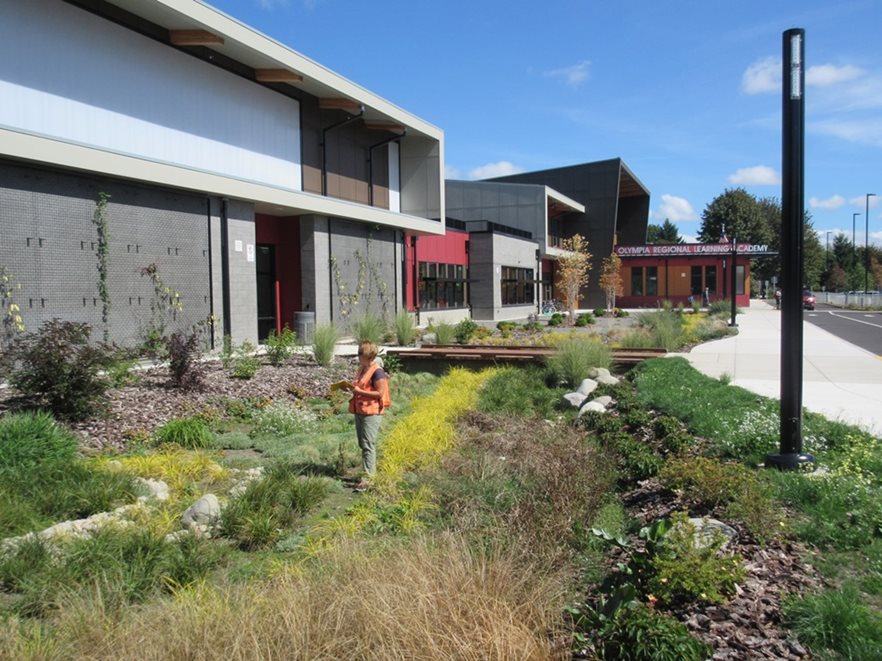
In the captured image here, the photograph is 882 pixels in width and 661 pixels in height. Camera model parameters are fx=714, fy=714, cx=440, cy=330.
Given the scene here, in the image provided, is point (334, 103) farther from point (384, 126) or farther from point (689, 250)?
point (689, 250)

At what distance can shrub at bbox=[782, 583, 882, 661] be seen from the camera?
3.21 m

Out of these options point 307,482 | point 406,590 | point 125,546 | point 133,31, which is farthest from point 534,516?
point 133,31

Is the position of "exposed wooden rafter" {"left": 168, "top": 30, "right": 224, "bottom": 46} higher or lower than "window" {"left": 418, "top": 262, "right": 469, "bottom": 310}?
higher

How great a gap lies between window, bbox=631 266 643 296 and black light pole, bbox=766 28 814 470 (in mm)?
52194

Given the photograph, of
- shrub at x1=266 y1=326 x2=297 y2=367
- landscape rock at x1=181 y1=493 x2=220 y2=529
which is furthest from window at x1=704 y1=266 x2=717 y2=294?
landscape rock at x1=181 y1=493 x2=220 y2=529

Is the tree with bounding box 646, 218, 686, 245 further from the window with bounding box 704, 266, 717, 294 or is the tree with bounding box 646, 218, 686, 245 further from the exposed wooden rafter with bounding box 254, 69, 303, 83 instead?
the exposed wooden rafter with bounding box 254, 69, 303, 83

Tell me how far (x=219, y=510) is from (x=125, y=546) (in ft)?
3.44

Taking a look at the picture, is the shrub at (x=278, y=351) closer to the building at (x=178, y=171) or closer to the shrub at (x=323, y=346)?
the shrub at (x=323, y=346)

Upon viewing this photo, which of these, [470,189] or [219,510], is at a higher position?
[470,189]

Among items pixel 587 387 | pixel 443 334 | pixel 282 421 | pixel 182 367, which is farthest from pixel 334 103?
pixel 282 421

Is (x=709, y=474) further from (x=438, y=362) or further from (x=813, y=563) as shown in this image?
(x=438, y=362)

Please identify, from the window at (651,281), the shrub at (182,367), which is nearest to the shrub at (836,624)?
the shrub at (182,367)

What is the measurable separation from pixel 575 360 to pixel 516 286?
1139 inches

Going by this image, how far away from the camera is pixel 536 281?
45281mm
